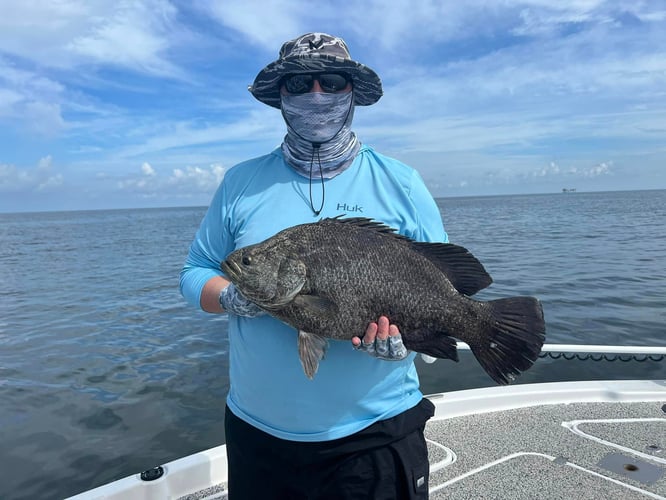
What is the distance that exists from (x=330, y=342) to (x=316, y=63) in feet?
4.71

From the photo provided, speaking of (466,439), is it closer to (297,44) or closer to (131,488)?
(131,488)

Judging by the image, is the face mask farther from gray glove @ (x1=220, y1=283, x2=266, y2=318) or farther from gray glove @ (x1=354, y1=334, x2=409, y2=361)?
gray glove @ (x1=354, y1=334, x2=409, y2=361)

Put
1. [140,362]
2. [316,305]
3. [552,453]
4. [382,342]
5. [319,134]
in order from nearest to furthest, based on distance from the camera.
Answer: [382,342] → [316,305] → [319,134] → [552,453] → [140,362]

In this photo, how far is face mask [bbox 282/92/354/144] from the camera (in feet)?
8.93

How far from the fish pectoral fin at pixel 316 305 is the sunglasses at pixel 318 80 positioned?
116 centimetres

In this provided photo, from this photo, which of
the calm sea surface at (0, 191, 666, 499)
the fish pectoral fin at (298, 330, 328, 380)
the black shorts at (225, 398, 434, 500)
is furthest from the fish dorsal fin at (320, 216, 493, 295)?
the calm sea surface at (0, 191, 666, 499)

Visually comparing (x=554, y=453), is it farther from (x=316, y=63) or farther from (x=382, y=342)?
(x=316, y=63)

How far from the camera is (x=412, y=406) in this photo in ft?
8.30

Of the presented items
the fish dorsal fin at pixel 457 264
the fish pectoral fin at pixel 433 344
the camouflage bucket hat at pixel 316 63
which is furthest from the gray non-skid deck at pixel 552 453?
the camouflage bucket hat at pixel 316 63

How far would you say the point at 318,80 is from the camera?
2730 millimetres

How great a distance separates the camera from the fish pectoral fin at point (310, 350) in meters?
2.26

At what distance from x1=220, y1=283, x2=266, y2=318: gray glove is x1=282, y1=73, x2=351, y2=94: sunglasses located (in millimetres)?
1152

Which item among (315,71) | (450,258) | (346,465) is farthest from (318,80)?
(346,465)

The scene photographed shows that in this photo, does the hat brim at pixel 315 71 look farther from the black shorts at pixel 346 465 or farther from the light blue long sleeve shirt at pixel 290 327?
the black shorts at pixel 346 465
